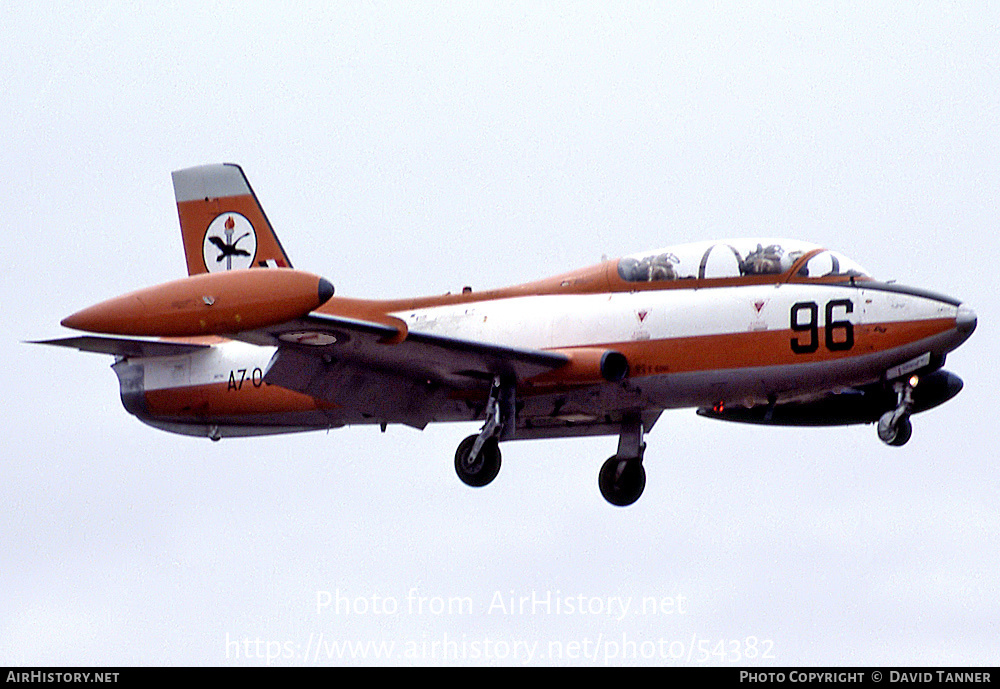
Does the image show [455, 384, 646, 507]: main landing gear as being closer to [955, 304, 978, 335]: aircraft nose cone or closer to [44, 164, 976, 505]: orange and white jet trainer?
[44, 164, 976, 505]: orange and white jet trainer

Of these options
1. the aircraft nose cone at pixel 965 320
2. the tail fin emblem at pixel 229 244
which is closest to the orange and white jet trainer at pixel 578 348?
the aircraft nose cone at pixel 965 320

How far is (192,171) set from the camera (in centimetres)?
3062

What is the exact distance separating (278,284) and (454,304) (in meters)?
5.81

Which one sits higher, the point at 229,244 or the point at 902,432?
the point at 229,244

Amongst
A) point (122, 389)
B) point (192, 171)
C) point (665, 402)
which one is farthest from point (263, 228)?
point (665, 402)

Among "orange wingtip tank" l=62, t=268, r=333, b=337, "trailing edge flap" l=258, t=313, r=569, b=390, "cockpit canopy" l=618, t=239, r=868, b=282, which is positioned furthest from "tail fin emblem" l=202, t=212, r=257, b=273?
"orange wingtip tank" l=62, t=268, r=333, b=337

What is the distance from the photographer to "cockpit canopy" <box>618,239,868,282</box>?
79.6 feet

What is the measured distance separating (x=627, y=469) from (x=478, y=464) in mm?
2923

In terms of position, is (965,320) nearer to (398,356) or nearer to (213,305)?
(398,356)

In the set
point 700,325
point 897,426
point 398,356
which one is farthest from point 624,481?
point 897,426

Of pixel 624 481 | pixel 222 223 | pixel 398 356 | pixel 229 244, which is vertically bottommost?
pixel 624 481

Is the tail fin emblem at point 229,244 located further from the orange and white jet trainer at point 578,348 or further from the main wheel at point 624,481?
the main wheel at point 624,481

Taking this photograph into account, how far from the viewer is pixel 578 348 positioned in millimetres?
25031
